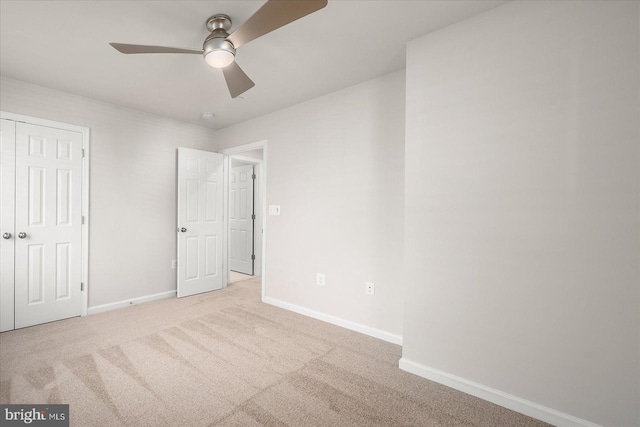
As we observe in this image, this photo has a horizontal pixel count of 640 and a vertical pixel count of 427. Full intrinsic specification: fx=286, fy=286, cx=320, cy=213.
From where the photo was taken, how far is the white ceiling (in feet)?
6.09

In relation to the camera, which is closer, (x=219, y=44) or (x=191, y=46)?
(x=219, y=44)

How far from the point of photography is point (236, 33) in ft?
5.68

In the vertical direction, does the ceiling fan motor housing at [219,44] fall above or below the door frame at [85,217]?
above

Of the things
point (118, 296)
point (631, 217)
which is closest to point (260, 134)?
point (118, 296)

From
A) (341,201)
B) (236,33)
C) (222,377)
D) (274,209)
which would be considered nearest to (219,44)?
(236,33)

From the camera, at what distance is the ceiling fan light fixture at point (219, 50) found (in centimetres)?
187

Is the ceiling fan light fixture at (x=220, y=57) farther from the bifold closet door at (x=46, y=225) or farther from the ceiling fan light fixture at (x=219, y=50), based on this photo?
the bifold closet door at (x=46, y=225)

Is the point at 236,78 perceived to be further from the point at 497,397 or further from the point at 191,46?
the point at 497,397

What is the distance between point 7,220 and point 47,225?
11.7 inches

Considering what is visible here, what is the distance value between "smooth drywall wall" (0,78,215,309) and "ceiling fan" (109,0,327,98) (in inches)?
82.0

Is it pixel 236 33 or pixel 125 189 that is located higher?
pixel 236 33

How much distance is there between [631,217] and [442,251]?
96cm

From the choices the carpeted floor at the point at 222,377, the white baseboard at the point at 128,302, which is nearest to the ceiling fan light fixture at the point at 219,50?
the carpeted floor at the point at 222,377

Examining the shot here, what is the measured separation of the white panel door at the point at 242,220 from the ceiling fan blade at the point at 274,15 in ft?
Answer: 13.0
